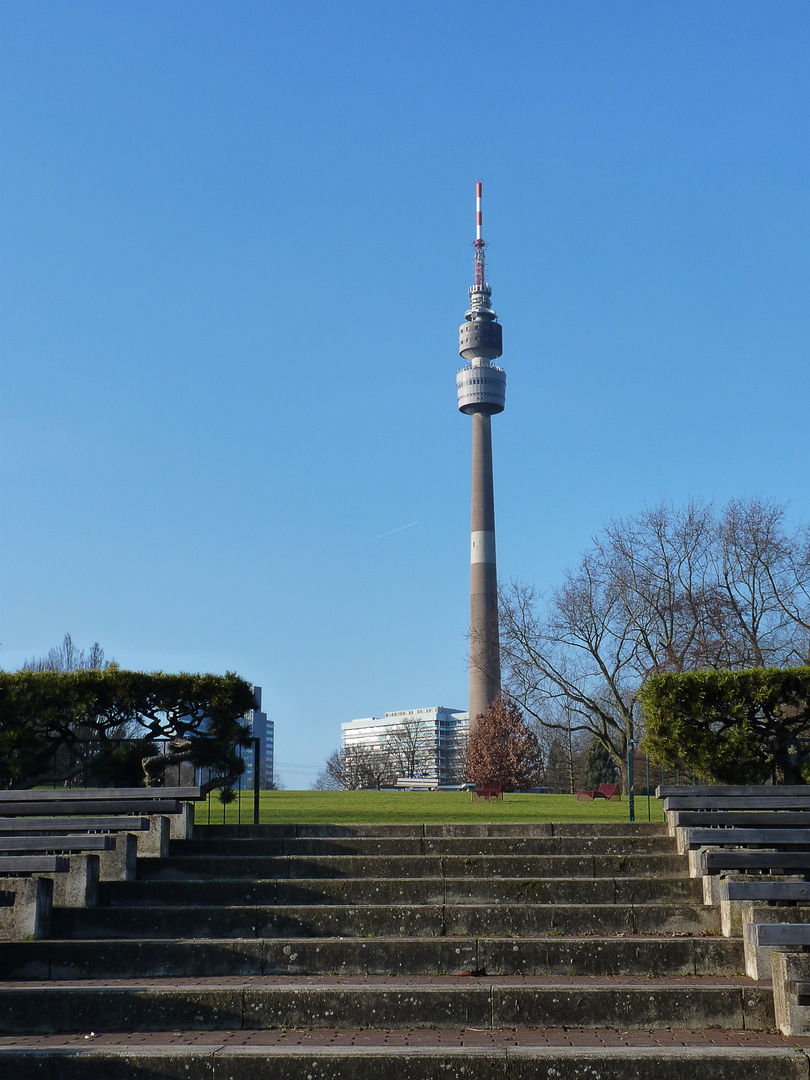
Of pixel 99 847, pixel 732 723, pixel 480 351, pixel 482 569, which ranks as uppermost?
pixel 480 351

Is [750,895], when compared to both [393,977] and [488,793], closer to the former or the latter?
[393,977]

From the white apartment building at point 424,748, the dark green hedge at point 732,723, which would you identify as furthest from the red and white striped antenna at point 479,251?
the dark green hedge at point 732,723

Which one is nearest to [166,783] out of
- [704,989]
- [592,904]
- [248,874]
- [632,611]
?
[248,874]

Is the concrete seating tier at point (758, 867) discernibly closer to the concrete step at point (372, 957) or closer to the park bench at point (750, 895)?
the park bench at point (750, 895)

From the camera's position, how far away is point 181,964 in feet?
24.8

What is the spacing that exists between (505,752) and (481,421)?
5915 centimetres

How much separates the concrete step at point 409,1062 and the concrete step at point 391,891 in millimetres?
2588

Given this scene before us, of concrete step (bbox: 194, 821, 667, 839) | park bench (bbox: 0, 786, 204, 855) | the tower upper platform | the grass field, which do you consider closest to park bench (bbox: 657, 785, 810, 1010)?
concrete step (bbox: 194, 821, 667, 839)

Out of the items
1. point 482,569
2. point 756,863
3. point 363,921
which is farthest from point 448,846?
point 482,569

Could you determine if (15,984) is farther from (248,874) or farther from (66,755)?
(66,755)

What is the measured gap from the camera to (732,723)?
12633mm

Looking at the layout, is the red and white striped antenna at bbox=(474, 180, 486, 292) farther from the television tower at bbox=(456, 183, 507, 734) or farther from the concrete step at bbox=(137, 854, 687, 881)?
the concrete step at bbox=(137, 854, 687, 881)

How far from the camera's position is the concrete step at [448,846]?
33.9 ft

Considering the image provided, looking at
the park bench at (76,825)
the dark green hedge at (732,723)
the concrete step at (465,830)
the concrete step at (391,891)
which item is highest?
the dark green hedge at (732,723)
